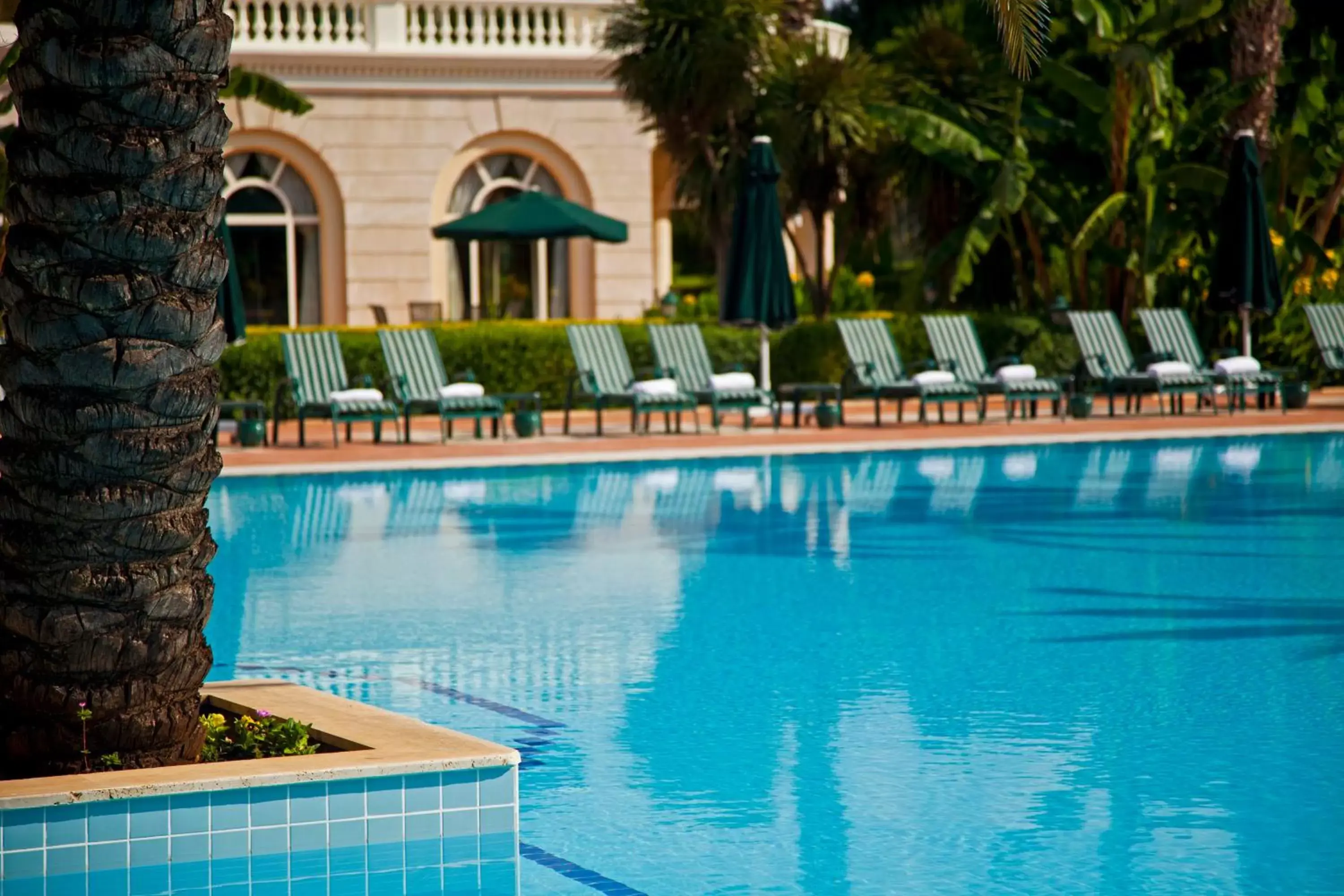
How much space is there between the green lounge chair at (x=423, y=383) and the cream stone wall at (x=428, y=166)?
34.2 ft

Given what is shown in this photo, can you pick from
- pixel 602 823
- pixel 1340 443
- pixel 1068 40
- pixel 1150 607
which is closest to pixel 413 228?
pixel 1068 40

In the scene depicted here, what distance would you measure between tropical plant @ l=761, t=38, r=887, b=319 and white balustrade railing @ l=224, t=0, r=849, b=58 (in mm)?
3427

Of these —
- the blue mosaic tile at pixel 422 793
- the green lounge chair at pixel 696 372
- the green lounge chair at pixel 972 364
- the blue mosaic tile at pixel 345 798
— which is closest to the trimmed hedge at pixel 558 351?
the green lounge chair at pixel 972 364

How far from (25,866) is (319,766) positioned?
793 mm

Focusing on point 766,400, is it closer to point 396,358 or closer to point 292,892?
point 396,358

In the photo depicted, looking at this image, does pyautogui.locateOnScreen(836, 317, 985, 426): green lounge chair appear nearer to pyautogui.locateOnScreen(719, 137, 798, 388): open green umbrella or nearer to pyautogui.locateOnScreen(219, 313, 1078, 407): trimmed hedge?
pyautogui.locateOnScreen(219, 313, 1078, 407): trimmed hedge

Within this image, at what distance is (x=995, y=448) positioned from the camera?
20.2 metres

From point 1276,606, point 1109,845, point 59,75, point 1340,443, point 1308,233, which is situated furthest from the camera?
point 1308,233

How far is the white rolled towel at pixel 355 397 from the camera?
19.5 metres

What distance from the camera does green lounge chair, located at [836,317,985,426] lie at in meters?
21.2

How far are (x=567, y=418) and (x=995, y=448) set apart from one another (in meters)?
4.42

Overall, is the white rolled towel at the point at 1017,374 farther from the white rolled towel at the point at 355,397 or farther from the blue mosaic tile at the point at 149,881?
the blue mosaic tile at the point at 149,881

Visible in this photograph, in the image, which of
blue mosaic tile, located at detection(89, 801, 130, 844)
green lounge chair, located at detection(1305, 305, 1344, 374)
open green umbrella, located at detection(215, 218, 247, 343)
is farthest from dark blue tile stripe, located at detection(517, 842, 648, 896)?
green lounge chair, located at detection(1305, 305, 1344, 374)

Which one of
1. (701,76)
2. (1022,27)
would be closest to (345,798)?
(1022,27)
